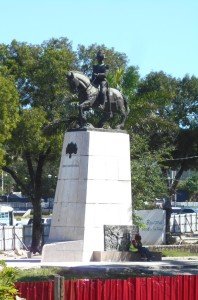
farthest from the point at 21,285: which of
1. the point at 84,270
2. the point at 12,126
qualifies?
the point at 12,126

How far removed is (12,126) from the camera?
36750 mm

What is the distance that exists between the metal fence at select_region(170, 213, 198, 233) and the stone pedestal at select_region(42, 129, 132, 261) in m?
21.5

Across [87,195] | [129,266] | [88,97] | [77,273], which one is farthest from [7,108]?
[77,273]

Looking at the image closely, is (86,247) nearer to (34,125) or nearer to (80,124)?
(80,124)

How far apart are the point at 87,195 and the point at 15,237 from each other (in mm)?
14779

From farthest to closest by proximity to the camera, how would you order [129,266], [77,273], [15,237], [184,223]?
[184,223], [15,237], [129,266], [77,273]

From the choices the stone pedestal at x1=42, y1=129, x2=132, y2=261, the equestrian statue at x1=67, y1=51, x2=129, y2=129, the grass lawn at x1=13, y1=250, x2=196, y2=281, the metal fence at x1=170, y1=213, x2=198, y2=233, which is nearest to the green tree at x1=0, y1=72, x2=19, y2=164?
the equestrian statue at x1=67, y1=51, x2=129, y2=129

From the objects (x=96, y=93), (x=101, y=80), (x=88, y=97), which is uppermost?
(x=101, y=80)

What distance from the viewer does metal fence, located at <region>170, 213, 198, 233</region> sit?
1916 inches

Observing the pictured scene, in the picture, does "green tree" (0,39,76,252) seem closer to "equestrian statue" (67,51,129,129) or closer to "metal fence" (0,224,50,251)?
"metal fence" (0,224,50,251)

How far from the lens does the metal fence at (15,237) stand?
39375 millimetres

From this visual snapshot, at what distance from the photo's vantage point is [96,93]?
27.2 m

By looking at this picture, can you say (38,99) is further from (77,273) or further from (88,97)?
(77,273)

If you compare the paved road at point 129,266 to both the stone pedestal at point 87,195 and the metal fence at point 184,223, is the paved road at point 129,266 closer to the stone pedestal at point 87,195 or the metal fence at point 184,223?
the stone pedestal at point 87,195
